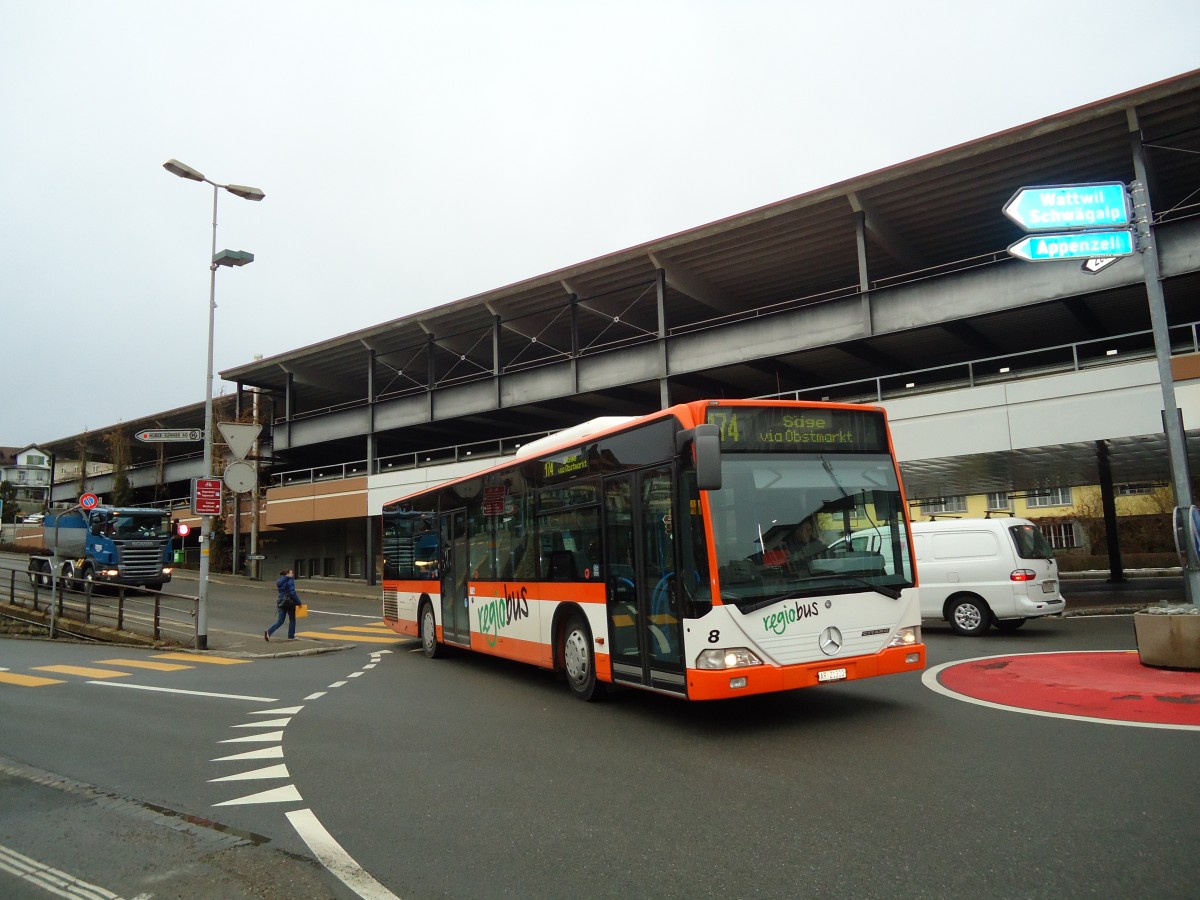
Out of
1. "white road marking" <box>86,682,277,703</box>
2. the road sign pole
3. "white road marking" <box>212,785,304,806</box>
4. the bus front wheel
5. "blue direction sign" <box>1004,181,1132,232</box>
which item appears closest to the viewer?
"white road marking" <box>212,785,304,806</box>

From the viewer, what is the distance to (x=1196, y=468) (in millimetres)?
24328

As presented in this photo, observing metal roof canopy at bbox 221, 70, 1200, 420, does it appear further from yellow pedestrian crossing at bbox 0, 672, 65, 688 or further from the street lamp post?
yellow pedestrian crossing at bbox 0, 672, 65, 688

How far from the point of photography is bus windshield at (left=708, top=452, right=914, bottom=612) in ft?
24.0

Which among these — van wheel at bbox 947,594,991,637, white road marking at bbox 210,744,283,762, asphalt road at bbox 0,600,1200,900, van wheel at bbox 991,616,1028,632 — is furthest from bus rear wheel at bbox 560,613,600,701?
van wheel at bbox 991,616,1028,632

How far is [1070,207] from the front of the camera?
35.3ft

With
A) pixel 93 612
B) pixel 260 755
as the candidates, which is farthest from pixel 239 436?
pixel 260 755

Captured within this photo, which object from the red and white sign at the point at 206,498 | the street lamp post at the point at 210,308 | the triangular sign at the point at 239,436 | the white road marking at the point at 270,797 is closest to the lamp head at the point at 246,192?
the street lamp post at the point at 210,308

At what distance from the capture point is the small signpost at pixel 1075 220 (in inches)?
419

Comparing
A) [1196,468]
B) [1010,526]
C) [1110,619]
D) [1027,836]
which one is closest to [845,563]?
[1027,836]

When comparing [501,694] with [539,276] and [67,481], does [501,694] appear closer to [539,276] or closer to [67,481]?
[539,276]

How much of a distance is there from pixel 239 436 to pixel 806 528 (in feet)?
40.3

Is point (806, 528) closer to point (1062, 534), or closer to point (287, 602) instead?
point (287, 602)

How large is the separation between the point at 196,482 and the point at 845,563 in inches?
536

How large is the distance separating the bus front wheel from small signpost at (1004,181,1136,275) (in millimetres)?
10947
